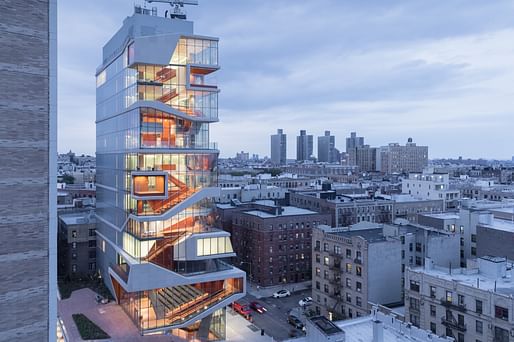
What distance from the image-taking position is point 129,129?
56312mm

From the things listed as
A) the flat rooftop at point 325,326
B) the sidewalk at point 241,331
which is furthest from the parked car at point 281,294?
the flat rooftop at point 325,326

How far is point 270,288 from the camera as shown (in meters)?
78.5

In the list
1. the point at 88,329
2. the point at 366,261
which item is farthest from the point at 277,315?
the point at 88,329

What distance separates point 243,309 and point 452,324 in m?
30.4

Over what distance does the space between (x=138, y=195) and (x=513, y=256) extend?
4911 centimetres

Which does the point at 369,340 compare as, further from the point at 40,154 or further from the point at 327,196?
the point at 327,196

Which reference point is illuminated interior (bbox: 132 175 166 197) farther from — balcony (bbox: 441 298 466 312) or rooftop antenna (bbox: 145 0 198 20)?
balcony (bbox: 441 298 466 312)

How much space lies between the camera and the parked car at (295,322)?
59.9 meters

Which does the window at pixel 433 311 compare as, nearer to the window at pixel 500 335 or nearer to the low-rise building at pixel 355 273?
the window at pixel 500 335

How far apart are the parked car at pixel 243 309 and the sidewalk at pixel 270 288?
710 cm

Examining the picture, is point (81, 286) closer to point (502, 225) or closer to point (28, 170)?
point (28, 170)

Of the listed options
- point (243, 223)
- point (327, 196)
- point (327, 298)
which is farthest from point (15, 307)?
point (327, 196)

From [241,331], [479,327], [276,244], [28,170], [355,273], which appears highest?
[28,170]

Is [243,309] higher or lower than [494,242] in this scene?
lower
